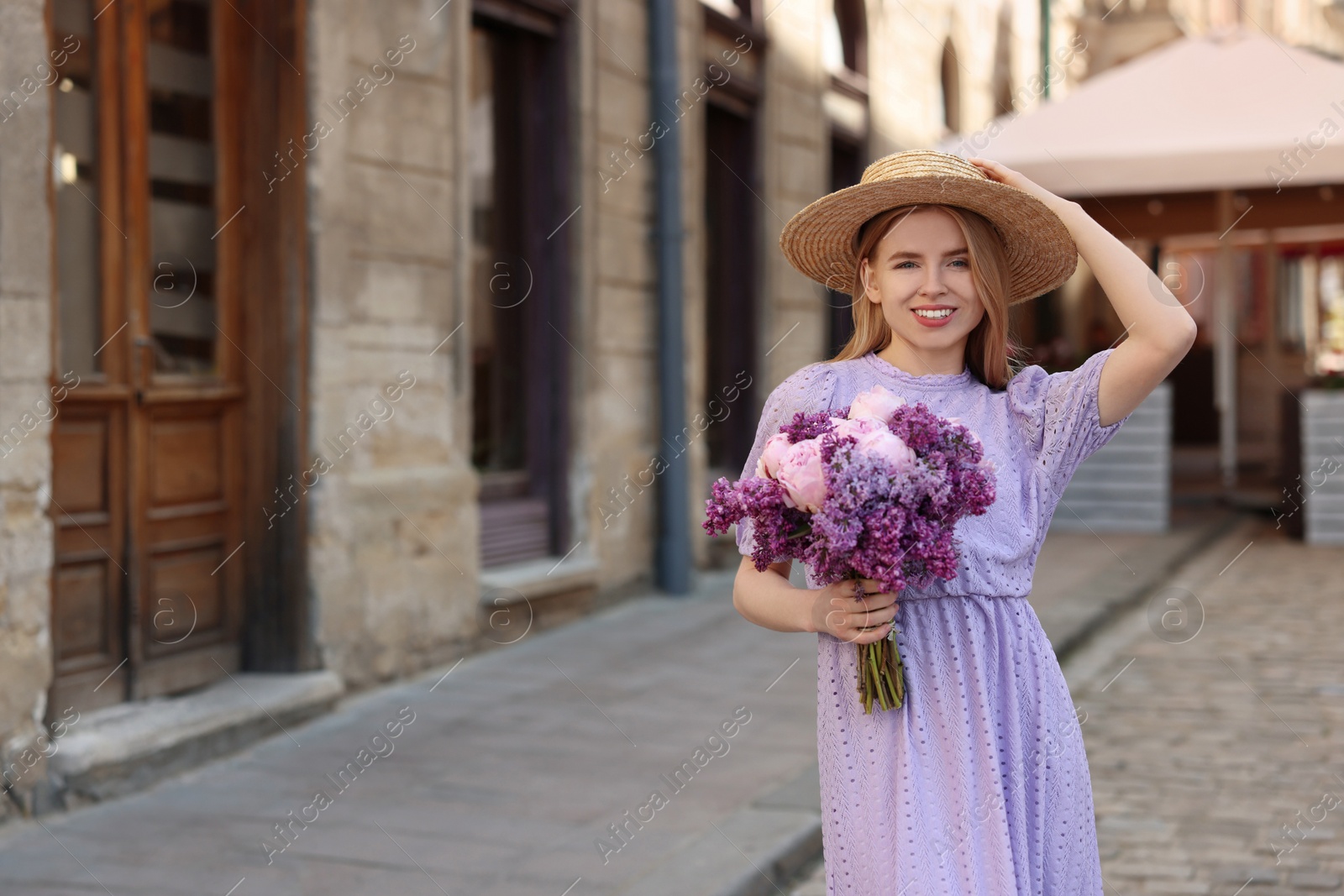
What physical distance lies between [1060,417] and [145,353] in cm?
421

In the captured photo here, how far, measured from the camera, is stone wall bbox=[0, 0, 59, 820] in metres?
4.86

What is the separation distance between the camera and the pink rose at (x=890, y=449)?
2.19 metres

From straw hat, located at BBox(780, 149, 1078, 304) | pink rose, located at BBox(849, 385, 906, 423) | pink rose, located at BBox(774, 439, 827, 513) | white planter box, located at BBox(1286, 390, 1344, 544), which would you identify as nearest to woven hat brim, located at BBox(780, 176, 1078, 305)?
straw hat, located at BBox(780, 149, 1078, 304)

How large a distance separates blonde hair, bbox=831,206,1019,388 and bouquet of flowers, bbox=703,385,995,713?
1.07ft

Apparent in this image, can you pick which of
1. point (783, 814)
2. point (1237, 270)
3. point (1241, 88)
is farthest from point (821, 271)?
point (1237, 270)

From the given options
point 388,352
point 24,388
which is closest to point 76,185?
point 24,388

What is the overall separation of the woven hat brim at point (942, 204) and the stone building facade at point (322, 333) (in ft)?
10.2

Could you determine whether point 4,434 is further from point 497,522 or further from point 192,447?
point 497,522

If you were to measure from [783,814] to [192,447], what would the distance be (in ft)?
9.33

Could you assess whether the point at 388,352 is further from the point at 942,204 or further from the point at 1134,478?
the point at 1134,478

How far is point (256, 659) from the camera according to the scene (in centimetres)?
648

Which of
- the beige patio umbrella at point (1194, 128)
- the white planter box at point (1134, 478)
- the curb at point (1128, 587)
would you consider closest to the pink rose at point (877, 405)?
the curb at point (1128, 587)

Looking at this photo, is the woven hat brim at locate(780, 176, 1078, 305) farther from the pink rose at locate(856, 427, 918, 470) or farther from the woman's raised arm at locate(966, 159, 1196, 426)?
the pink rose at locate(856, 427, 918, 470)

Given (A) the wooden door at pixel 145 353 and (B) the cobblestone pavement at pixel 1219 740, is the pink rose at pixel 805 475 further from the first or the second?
(A) the wooden door at pixel 145 353
